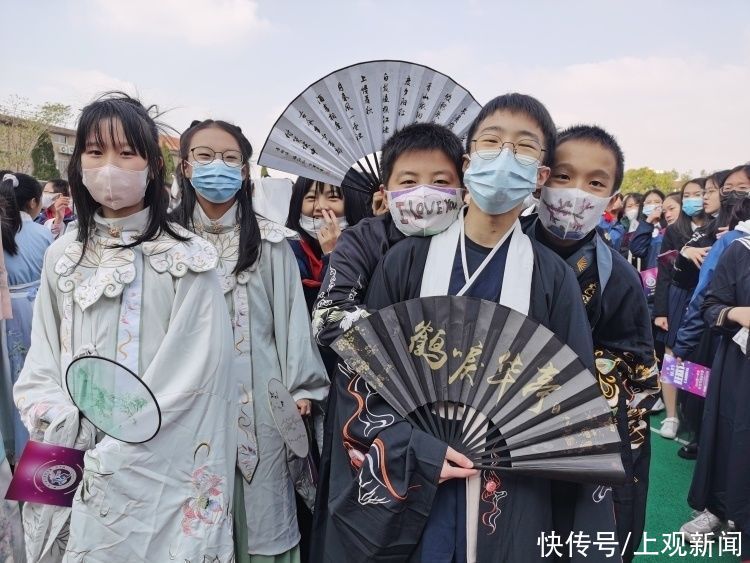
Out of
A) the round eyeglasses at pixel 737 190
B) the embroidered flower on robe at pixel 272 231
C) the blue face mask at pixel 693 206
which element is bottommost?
the embroidered flower on robe at pixel 272 231

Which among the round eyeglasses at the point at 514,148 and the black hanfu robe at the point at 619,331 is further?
the black hanfu robe at the point at 619,331

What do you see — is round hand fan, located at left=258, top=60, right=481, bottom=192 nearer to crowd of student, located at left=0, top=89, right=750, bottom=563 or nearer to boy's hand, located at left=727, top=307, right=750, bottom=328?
crowd of student, located at left=0, top=89, right=750, bottom=563

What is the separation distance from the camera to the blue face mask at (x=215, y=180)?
2555mm

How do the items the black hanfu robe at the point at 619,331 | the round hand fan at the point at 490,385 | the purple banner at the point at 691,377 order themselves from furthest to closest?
the purple banner at the point at 691,377
the black hanfu robe at the point at 619,331
the round hand fan at the point at 490,385

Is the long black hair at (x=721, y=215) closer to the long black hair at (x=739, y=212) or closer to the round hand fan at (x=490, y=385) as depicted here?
the long black hair at (x=739, y=212)

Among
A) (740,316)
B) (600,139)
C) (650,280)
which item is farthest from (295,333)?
(650,280)

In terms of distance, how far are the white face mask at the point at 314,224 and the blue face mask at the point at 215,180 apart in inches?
26.7

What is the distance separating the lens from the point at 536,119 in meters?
1.90

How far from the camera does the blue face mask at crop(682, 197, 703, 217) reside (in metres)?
6.33

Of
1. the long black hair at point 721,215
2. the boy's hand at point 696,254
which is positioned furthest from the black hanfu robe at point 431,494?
the boy's hand at point 696,254

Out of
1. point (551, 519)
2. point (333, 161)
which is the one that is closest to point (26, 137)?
point (333, 161)

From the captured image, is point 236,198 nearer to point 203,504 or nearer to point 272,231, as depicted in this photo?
point 272,231

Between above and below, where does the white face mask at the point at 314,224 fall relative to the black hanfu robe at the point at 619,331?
above

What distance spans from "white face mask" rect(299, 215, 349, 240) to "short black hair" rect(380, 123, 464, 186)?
2.77 ft
